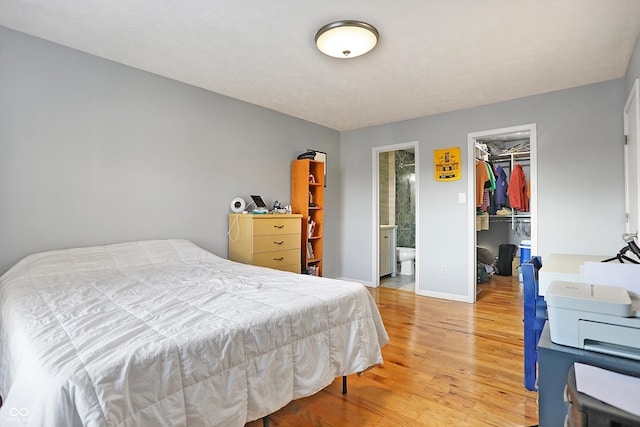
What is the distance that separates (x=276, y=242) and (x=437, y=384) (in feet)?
6.57

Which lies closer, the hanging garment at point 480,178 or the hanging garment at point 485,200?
the hanging garment at point 480,178

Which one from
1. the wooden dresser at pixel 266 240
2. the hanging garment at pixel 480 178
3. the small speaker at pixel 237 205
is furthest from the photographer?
the hanging garment at pixel 480 178

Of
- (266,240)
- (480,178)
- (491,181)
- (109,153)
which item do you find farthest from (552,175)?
(109,153)

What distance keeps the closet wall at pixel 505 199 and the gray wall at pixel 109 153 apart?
3.40 meters

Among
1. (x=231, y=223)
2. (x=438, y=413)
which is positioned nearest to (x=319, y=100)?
(x=231, y=223)

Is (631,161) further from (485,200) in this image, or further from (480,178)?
(485,200)

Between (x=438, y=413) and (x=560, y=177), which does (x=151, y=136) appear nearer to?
(x=438, y=413)

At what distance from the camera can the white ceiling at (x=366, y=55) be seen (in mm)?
2000

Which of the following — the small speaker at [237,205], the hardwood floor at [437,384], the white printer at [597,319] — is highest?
the small speaker at [237,205]

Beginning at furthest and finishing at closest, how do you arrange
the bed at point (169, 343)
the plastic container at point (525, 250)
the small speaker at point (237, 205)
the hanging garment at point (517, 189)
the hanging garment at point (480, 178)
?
1. the plastic container at point (525, 250)
2. the hanging garment at point (517, 189)
3. the hanging garment at point (480, 178)
4. the small speaker at point (237, 205)
5. the bed at point (169, 343)

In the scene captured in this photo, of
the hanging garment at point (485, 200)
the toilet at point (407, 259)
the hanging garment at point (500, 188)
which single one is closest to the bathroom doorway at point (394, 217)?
the toilet at point (407, 259)

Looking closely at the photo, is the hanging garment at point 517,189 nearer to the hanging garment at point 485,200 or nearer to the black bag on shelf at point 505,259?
the hanging garment at point 485,200

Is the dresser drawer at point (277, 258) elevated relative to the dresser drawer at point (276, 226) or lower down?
lower down

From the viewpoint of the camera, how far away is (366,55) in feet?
8.52
